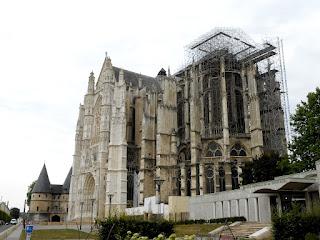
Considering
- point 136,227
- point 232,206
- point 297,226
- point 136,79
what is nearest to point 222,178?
point 232,206

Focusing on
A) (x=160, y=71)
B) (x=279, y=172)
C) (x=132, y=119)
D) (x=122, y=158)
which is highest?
(x=160, y=71)

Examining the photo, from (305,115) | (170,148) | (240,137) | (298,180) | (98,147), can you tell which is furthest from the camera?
(98,147)

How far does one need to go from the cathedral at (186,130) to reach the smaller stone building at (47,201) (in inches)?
837

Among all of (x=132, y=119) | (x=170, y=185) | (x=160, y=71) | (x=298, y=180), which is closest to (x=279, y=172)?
(x=298, y=180)

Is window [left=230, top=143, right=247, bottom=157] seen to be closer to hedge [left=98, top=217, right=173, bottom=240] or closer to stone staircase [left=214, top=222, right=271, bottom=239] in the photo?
stone staircase [left=214, top=222, right=271, bottom=239]

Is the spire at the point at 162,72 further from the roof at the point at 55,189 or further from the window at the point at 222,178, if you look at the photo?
the roof at the point at 55,189

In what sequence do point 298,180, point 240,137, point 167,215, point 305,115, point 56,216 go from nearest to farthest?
point 298,180
point 305,115
point 167,215
point 240,137
point 56,216

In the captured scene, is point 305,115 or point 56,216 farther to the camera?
point 56,216

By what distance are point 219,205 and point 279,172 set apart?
6.18m

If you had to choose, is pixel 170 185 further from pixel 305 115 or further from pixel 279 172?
pixel 305 115

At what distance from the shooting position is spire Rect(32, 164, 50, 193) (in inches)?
2792

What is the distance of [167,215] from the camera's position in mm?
34750

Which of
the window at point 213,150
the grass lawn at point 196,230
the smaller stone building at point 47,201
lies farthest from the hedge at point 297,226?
the smaller stone building at point 47,201

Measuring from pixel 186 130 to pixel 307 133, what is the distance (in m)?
18.9
